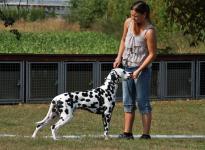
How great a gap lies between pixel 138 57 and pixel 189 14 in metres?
1.54

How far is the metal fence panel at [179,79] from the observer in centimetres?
2231

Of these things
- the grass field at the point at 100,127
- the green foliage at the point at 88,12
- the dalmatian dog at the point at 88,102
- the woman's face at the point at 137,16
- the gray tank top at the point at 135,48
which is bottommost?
the grass field at the point at 100,127

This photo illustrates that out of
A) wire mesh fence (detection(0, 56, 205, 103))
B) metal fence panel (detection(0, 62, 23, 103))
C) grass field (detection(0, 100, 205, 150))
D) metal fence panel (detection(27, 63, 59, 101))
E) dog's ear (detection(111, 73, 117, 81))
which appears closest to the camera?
grass field (detection(0, 100, 205, 150))

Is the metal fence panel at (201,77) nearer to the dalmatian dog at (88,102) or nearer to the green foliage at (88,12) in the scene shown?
the dalmatian dog at (88,102)

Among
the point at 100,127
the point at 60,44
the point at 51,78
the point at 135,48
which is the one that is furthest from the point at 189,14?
the point at 60,44

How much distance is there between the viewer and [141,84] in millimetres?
10477

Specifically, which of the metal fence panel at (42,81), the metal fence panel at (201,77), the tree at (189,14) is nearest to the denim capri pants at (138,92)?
the tree at (189,14)

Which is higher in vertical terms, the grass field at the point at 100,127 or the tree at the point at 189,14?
the tree at the point at 189,14

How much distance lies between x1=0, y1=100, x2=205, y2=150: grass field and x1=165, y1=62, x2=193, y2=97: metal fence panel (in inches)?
20.9

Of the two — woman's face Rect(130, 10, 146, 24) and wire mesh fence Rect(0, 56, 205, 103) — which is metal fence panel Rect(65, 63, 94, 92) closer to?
wire mesh fence Rect(0, 56, 205, 103)

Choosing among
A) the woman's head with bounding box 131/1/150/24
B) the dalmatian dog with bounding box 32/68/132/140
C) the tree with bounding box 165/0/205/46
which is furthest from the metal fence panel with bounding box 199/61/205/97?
the woman's head with bounding box 131/1/150/24

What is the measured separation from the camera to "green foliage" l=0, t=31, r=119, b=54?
39281 millimetres

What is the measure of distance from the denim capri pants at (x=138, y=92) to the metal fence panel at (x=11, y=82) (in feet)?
33.1

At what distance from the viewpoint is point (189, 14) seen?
11508 millimetres
